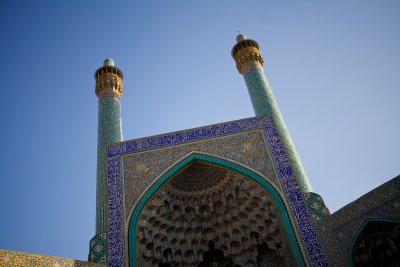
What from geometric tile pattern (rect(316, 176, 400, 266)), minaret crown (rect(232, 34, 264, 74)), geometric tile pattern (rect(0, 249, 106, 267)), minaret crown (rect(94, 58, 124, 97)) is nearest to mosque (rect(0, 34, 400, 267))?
geometric tile pattern (rect(316, 176, 400, 266))

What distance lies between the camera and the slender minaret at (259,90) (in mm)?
6992

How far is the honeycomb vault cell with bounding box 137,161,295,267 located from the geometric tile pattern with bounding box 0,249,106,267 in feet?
4.44

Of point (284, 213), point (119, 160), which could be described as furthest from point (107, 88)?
point (284, 213)

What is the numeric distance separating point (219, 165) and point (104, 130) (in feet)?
9.02

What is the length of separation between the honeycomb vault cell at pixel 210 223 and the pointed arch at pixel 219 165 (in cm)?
13

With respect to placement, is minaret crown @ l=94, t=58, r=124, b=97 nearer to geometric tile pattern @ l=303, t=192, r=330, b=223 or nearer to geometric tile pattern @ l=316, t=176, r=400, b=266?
geometric tile pattern @ l=303, t=192, r=330, b=223

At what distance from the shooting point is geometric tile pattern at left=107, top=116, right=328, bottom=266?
5.99 metres

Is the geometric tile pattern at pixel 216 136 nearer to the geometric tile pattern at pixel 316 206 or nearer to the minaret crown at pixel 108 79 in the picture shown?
the geometric tile pattern at pixel 316 206

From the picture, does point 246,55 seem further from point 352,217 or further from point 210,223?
point 352,217

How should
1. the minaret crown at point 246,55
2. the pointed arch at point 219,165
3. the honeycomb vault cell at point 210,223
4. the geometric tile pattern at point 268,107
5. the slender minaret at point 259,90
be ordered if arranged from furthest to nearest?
the minaret crown at point 246,55 → the slender minaret at point 259,90 → the geometric tile pattern at point 268,107 → the honeycomb vault cell at point 210,223 → the pointed arch at point 219,165

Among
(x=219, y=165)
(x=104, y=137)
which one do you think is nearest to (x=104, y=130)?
(x=104, y=137)

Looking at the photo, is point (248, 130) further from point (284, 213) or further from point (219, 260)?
point (219, 260)

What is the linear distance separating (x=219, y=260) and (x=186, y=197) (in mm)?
1294

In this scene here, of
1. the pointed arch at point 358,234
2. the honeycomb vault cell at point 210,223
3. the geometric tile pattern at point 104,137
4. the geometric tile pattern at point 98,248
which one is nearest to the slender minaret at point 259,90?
the honeycomb vault cell at point 210,223
